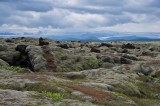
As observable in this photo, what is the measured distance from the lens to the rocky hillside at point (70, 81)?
30266mm

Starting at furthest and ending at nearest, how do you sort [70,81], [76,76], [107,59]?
[107,59], [76,76], [70,81]

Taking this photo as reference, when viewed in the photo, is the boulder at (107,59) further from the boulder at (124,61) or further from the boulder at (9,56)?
the boulder at (9,56)

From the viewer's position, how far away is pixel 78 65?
79875 millimetres

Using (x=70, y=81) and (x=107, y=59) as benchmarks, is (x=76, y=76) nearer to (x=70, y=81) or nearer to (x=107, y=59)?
(x=70, y=81)

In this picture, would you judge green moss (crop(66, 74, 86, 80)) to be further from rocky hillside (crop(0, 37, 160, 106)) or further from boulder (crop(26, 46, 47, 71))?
boulder (crop(26, 46, 47, 71))

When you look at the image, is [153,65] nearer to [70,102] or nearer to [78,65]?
[78,65]

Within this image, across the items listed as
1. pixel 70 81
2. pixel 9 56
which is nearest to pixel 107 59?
pixel 9 56

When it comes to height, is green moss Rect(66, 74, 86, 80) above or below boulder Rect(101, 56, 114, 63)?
above

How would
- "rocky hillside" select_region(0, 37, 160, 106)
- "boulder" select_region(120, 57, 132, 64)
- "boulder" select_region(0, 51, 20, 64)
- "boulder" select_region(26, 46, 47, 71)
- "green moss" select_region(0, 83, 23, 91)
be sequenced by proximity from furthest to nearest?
"boulder" select_region(120, 57, 132, 64) → "boulder" select_region(0, 51, 20, 64) → "boulder" select_region(26, 46, 47, 71) → "green moss" select_region(0, 83, 23, 91) → "rocky hillside" select_region(0, 37, 160, 106)

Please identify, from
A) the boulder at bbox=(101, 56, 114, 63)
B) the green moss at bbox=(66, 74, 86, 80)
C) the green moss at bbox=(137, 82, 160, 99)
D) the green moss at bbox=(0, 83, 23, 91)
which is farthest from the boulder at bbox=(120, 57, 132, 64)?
the green moss at bbox=(0, 83, 23, 91)

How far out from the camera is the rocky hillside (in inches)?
1192

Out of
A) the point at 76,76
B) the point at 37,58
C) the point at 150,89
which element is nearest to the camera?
the point at 76,76

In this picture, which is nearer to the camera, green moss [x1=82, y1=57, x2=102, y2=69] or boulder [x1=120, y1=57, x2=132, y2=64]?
green moss [x1=82, y1=57, x2=102, y2=69]

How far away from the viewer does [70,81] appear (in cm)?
4497
